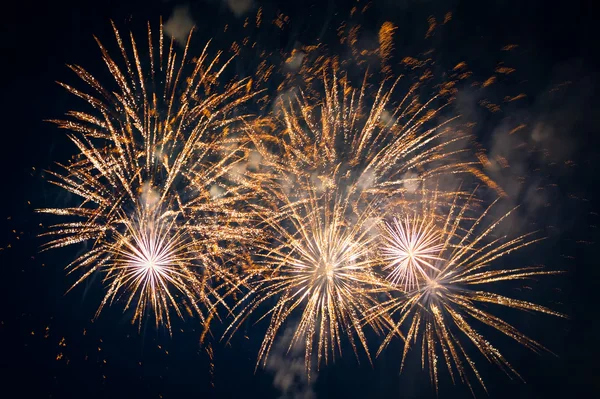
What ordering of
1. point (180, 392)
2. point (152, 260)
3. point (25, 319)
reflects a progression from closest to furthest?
point (152, 260) < point (25, 319) < point (180, 392)

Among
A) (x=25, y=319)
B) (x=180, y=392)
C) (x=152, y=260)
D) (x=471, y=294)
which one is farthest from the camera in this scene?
(x=180, y=392)

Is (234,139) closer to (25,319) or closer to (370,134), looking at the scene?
(370,134)

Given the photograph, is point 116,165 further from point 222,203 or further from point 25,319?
point 25,319

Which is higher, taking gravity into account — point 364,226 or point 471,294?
point 364,226

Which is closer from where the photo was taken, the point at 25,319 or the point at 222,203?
the point at 222,203

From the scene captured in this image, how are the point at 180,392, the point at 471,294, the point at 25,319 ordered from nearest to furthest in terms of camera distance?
the point at 471,294 → the point at 25,319 → the point at 180,392

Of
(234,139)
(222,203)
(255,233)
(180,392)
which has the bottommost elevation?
(180,392)

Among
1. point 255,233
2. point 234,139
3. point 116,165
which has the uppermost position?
point 234,139

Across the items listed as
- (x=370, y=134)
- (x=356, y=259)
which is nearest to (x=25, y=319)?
(x=356, y=259)

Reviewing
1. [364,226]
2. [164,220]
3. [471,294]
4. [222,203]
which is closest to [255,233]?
[222,203]
